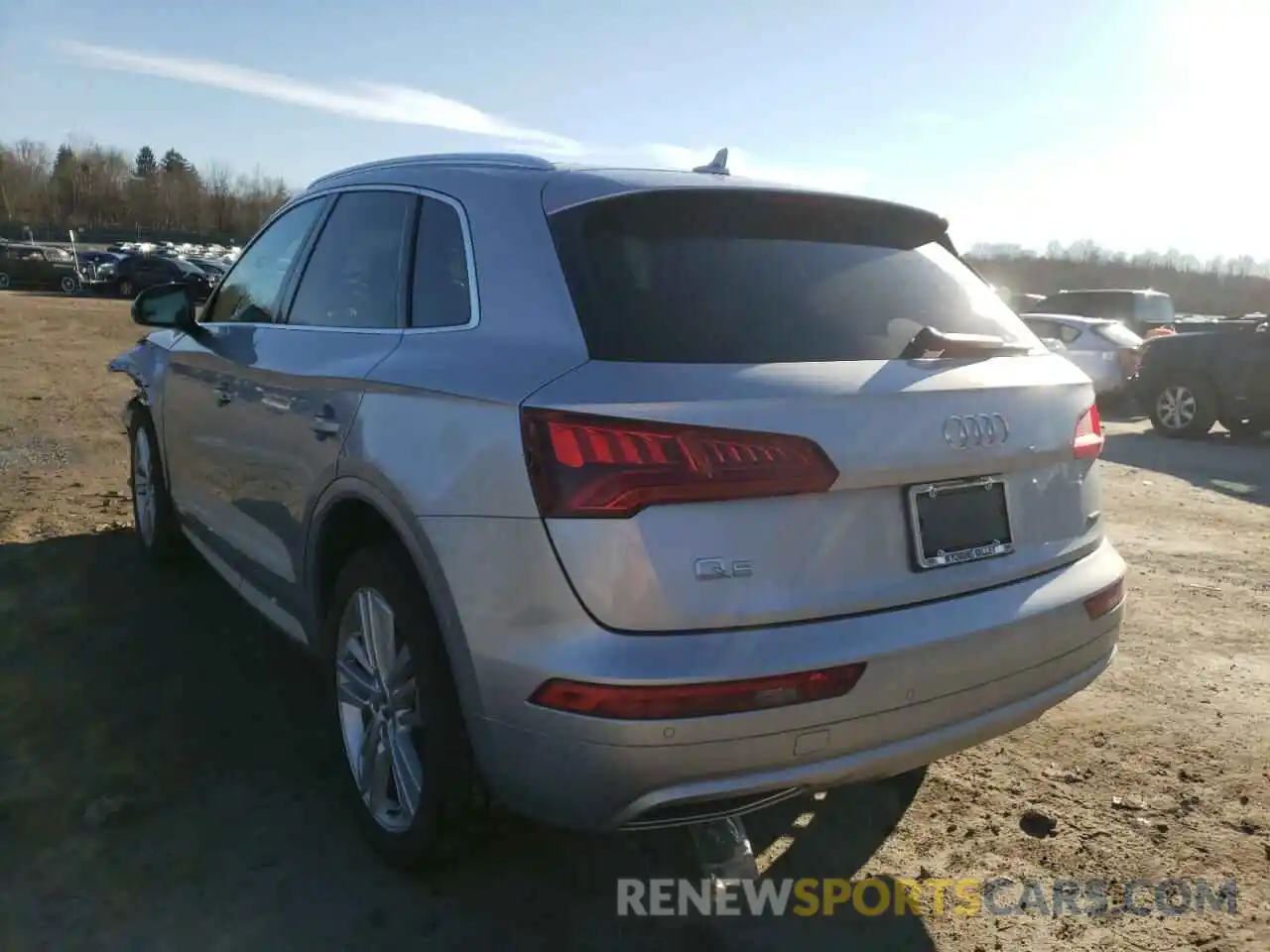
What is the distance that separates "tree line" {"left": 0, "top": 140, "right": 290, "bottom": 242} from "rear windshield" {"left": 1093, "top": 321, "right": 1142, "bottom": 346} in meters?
97.8

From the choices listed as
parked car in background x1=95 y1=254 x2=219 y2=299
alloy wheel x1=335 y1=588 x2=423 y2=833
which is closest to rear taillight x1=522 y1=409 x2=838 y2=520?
alloy wheel x1=335 y1=588 x2=423 y2=833

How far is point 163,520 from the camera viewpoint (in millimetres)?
5129

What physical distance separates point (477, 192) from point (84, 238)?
10204cm

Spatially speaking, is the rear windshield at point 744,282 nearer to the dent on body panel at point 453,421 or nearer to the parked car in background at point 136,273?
the dent on body panel at point 453,421

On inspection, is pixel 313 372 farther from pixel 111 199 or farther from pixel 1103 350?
pixel 111 199

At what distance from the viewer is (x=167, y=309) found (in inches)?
173

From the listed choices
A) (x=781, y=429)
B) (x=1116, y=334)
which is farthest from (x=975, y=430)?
(x=1116, y=334)

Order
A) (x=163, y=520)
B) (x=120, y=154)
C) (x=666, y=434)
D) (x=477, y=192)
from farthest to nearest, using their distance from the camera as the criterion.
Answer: (x=120, y=154) → (x=163, y=520) → (x=477, y=192) → (x=666, y=434)

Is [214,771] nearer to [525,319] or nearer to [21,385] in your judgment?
[525,319]

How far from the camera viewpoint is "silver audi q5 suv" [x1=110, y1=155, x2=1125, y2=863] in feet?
6.96

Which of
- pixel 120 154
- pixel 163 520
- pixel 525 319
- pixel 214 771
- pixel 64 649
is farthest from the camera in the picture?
pixel 120 154

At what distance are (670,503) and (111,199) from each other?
12619 cm

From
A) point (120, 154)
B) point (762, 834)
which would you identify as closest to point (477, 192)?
point (762, 834)

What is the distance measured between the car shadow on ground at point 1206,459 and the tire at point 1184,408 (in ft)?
0.51
